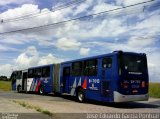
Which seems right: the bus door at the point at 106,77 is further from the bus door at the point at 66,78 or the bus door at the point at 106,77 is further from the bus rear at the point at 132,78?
the bus door at the point at 66,78

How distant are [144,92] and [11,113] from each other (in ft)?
29.2

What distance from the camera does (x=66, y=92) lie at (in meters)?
26.4

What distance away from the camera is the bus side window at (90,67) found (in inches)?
852

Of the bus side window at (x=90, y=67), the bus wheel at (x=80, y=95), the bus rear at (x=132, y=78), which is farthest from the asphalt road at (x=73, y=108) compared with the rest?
the bus side window at (x=90, y=67)

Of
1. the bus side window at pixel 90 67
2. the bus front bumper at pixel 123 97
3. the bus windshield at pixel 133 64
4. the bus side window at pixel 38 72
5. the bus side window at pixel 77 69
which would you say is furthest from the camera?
the bus side window at pixel 38 72

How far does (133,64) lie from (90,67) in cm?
329

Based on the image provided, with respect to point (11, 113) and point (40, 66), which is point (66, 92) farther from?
point (11, 113)

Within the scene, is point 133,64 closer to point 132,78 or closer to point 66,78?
point 132,78

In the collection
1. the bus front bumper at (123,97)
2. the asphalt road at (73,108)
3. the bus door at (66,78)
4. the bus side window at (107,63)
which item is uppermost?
the bus side window at (107,63)

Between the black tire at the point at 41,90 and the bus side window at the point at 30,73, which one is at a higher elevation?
the bus side window at the point at 30,73

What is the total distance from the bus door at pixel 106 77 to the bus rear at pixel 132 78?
72 centimetres

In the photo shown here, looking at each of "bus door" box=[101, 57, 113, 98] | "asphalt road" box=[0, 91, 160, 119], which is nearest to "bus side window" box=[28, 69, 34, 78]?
"asphalt road" box=[0, 91, 160, 119]

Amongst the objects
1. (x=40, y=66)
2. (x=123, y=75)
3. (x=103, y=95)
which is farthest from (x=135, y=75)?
(x=40, y=66)

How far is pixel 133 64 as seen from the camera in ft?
65.8
